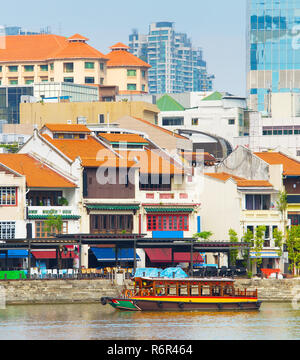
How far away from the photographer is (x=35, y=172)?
4077 inches

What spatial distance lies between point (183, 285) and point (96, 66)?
376 ft

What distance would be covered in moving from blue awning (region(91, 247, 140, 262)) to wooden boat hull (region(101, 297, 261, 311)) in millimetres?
12924

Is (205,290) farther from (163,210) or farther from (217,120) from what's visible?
(217,120)

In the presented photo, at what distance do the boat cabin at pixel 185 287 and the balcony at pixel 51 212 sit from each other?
14.6 m

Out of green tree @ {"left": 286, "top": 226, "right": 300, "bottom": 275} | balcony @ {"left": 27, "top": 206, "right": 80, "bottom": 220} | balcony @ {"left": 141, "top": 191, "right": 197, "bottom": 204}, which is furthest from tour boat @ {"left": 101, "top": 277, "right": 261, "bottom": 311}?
balcony @ {"left": 141, "top": 191, "right": 197, "bottom": 204}

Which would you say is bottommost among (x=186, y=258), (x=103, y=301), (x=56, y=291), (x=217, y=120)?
(x=103, y=301)

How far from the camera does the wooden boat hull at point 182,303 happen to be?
86.6m

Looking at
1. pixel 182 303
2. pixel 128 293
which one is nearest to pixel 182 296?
pixel 182 303

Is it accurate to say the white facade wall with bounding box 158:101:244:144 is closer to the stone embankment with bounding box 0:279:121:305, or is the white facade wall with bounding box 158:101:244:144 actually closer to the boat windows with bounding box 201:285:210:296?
the stone embankment with bounding box 0:279:121:305

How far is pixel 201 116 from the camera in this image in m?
161

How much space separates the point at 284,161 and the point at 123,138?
15.8m

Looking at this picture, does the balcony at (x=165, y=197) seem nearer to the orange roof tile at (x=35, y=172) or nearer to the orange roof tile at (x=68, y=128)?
the orange roof tile at (x=35, y=172)
